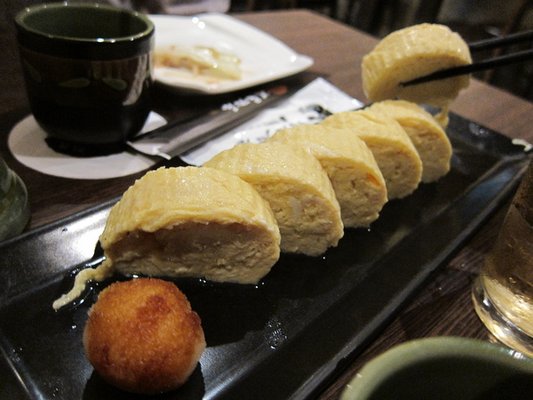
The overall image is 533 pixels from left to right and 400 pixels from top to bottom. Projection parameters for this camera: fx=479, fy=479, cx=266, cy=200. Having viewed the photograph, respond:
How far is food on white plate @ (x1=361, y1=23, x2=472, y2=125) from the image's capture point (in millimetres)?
1533

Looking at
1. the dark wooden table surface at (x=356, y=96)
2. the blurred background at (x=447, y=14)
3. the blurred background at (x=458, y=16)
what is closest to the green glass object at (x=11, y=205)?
the dark wooden table surface at (x=356, y=96)

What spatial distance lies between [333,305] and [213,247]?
0.31 m

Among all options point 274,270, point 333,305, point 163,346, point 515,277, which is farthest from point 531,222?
point 163,346

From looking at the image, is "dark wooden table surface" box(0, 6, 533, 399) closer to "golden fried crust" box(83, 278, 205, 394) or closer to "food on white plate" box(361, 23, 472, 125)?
"golden fried crust" box(83, 278, 205, 394)

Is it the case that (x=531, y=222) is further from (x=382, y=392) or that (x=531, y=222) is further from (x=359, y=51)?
(x=359, y=51)

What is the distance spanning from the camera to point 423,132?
1.49 meters

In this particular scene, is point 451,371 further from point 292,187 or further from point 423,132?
point 423,132

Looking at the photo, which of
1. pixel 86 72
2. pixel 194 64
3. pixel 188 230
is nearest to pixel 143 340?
pixel 188 230

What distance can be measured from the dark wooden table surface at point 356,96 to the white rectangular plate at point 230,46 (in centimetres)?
8

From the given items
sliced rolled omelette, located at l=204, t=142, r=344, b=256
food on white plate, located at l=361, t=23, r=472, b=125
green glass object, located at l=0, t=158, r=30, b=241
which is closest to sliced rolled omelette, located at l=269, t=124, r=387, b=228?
sliced rolled omelette, located at l=204, t=142, r=344, b=256

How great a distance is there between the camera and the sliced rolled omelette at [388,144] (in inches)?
53.2

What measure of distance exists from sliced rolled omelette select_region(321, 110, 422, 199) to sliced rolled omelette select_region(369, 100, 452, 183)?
5 centimetres

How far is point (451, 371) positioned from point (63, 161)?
48.3 inches

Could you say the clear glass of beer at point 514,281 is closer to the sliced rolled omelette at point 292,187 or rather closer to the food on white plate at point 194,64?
the sliced rolled omelette at point 292,187
